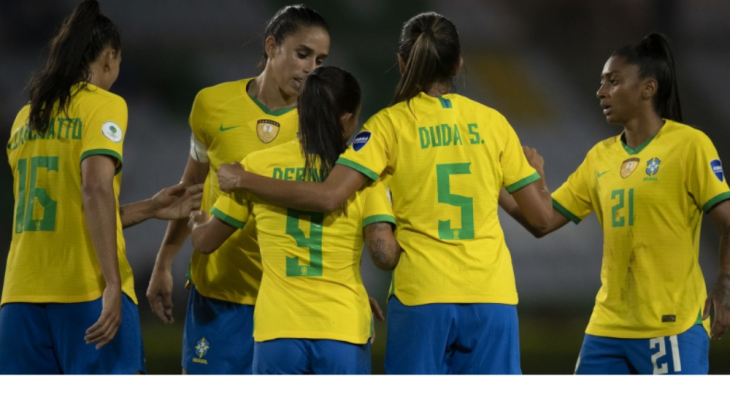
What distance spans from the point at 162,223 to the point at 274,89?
10.6 ft

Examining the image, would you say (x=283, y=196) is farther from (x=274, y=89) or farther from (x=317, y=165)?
(x=274, y=89)

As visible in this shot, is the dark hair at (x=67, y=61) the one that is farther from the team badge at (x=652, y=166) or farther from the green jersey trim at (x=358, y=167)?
the team badge at (x=652, y=166)

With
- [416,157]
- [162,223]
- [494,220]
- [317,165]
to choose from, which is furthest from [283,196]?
[162,223]

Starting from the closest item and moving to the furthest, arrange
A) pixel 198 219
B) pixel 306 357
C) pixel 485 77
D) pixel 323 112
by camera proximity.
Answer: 1. pixel 306 357
2. pixel 323 112
3. pixel 198 219
4. pixel 485 77

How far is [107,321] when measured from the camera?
2.71 meters

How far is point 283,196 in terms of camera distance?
8.87 feet

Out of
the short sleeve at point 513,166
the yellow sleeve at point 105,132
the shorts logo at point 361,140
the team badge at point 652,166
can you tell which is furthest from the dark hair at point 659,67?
the yellow sleeve at point 105,132

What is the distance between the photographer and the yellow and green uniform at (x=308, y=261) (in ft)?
8.81

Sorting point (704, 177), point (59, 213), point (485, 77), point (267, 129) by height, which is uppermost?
point (485, 77)

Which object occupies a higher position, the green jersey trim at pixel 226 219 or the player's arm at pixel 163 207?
→ the player's arm at pixel 163 207

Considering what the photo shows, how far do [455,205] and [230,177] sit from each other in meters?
0.66

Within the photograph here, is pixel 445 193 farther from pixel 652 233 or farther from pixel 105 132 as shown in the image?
pixel 105 132

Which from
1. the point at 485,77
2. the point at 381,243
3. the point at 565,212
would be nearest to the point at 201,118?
the point at 381,243

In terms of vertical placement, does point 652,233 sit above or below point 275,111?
below
